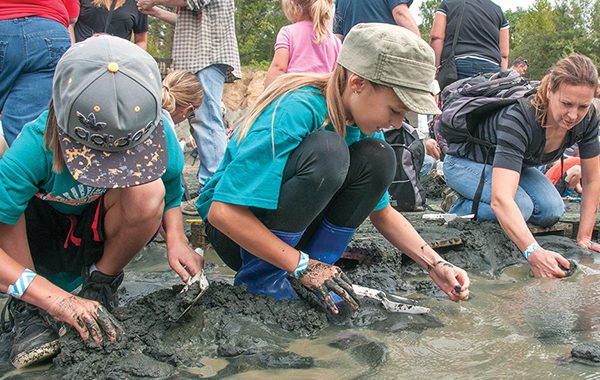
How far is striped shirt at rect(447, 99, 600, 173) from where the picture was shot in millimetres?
3391

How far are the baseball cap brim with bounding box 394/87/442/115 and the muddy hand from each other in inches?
23.8

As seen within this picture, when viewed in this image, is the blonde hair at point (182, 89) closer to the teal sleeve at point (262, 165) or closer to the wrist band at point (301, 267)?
the teal sleeve at point (262, 165)

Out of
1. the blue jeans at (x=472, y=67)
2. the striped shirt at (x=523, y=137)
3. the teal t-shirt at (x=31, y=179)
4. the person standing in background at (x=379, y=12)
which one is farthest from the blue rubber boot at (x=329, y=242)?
the blue jeans at (x=472, y=67)

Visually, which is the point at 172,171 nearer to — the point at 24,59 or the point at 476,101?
the point at 24,59

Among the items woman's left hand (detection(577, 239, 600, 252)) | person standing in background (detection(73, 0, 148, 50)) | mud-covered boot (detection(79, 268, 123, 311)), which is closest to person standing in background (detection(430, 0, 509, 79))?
woman's left hand (detection(577, 239, 600, 252))

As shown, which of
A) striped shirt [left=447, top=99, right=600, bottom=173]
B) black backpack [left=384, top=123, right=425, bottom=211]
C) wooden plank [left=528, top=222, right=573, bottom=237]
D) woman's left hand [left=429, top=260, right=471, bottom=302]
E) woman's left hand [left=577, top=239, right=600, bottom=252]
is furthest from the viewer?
black backpack [left=384, top=123, right=425, bottom=211]

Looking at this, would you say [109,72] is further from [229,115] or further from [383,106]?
[229,115]

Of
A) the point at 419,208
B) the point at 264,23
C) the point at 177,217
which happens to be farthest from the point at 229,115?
the point at 177,217

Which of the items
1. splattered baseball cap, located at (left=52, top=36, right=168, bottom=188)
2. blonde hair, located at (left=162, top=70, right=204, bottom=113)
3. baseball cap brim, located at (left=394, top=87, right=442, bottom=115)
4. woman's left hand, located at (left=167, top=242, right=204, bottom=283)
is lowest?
woman's left hand, located at (left=167, top=242, right=204, bottom=283)

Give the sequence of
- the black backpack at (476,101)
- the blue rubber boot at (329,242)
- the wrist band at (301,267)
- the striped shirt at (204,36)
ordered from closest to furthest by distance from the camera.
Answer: the wrist band at (301,267) → the blue rubber boot at (329,242) → the black backpack at (476,101) → the striped shirt at (204,36)

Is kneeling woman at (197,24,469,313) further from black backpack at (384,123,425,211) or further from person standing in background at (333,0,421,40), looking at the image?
black backpack at (384,123,425,211)

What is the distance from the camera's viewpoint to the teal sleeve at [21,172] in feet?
6.70

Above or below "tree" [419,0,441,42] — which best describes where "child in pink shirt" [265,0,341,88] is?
above

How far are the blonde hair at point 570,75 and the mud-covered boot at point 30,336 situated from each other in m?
2.55
